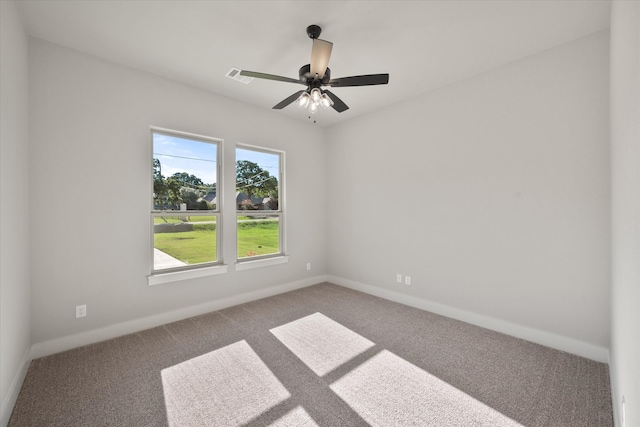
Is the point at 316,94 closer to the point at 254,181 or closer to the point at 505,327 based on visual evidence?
the point at 254,181

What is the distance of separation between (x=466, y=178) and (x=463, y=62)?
1266 millimetres

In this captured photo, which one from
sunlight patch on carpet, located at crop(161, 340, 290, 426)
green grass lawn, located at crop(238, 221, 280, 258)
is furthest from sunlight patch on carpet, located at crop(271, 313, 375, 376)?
green grass lawn, located at crop(238, 221, 280, 258)

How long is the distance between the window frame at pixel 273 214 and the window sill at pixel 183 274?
30 cm

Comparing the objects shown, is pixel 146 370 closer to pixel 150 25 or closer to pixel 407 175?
pixel 150 25

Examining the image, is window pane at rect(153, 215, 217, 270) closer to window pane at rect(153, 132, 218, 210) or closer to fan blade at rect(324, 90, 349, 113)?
window pane at rect(153, 132, 218, 210)

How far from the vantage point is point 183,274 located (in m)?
3.26

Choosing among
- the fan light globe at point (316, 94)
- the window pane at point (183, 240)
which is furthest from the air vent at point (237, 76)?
the window pane at point (183, 240)

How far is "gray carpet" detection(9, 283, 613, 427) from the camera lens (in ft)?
5.75

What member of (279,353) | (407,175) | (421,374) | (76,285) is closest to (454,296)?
(421,374)

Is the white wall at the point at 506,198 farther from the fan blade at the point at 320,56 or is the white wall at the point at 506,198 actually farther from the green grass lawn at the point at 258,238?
the fan blade at the point at 320,56

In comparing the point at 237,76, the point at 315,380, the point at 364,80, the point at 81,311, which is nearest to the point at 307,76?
the point at 364,80

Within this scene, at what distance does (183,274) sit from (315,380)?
6.79ft

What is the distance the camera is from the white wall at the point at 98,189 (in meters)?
2.46

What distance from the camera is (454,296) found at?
3320 mm
